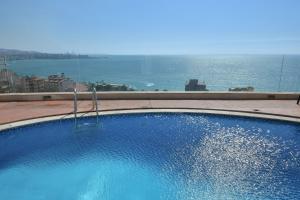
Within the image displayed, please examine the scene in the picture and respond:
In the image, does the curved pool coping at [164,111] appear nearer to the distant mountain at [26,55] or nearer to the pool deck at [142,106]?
the pool deck at [142,106]

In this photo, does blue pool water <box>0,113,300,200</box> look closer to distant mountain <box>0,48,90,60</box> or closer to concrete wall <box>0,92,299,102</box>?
concrete wall <box>0,92,299,102</box>

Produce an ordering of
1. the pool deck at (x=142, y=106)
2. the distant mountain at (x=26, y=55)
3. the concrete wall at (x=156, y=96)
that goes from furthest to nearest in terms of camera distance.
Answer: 1. the distant mountain at (x=26, y=55)
2. the concrete wall at (x=156, y=96)
3. the pool deck at (x=142, y=106)

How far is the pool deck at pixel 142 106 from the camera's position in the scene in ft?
27.5

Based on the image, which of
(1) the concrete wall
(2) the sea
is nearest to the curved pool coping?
(1) the concrete wall

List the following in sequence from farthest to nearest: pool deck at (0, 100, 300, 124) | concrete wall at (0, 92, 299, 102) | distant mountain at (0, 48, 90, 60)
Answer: distant mountain at (0, 48, 90, 60), concrete wall at (0, 92, 299, 102), pool deck at (0, 100, 300, 124)

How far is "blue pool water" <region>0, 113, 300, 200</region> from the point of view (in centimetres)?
477

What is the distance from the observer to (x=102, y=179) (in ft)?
17.1

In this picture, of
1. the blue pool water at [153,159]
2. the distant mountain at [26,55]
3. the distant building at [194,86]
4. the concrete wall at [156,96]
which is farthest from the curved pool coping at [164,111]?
the distant mountain at [26,55]

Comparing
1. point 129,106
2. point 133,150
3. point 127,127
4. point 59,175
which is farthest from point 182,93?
point 59,175

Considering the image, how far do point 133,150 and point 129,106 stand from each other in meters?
3.05

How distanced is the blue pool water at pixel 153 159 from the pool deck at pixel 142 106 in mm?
694

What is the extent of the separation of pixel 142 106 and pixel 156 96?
142 cm

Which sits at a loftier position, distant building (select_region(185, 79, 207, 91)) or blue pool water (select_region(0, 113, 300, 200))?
distant building (select_region(185, 79, 207, 91))

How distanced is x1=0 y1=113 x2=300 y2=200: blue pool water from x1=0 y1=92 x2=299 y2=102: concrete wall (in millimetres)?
2089
